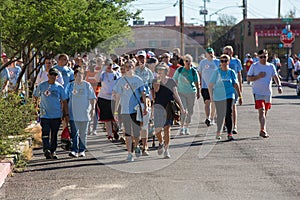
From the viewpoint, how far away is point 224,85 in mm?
15516

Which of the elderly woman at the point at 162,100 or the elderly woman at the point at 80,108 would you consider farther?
the elderly woman at the point at 80,108

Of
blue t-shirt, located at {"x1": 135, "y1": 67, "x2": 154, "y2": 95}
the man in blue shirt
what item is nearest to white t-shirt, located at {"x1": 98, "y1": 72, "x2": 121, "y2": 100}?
blue t-shirt, located at {"x1": 135, "y1": 67, "x2": 154, "y2": 95}

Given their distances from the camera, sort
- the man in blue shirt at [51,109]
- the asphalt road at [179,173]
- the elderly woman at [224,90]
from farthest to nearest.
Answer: the elderly woman at [224,90], the man in blue shirt at [51,109], the asphalt road at [179,173]

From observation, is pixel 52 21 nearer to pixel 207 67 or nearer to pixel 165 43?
pixel 207 67

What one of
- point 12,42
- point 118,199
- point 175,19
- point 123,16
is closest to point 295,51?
point 175,19

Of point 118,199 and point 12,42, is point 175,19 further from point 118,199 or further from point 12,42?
point 118,199

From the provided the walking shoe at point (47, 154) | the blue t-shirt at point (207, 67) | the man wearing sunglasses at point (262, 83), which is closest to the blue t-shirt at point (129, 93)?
→ the walking shoe at point (47, 154)

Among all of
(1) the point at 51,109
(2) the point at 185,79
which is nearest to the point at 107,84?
(2) the point at 185,79

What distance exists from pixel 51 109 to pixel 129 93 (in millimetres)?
1493

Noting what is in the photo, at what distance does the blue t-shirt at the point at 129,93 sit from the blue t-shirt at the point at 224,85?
304cm

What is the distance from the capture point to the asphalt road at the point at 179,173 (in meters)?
9.53

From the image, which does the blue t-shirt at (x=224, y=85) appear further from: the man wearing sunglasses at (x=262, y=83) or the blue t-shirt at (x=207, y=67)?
the blue t-shirt at (x=207, y=67)

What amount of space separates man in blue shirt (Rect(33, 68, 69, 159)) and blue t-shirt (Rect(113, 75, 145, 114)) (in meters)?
1.16

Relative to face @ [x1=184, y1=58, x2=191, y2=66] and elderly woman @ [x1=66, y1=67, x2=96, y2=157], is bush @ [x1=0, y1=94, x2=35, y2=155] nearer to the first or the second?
elderly woman @ [x1=66, y1=67, x2=96, y2=157]
